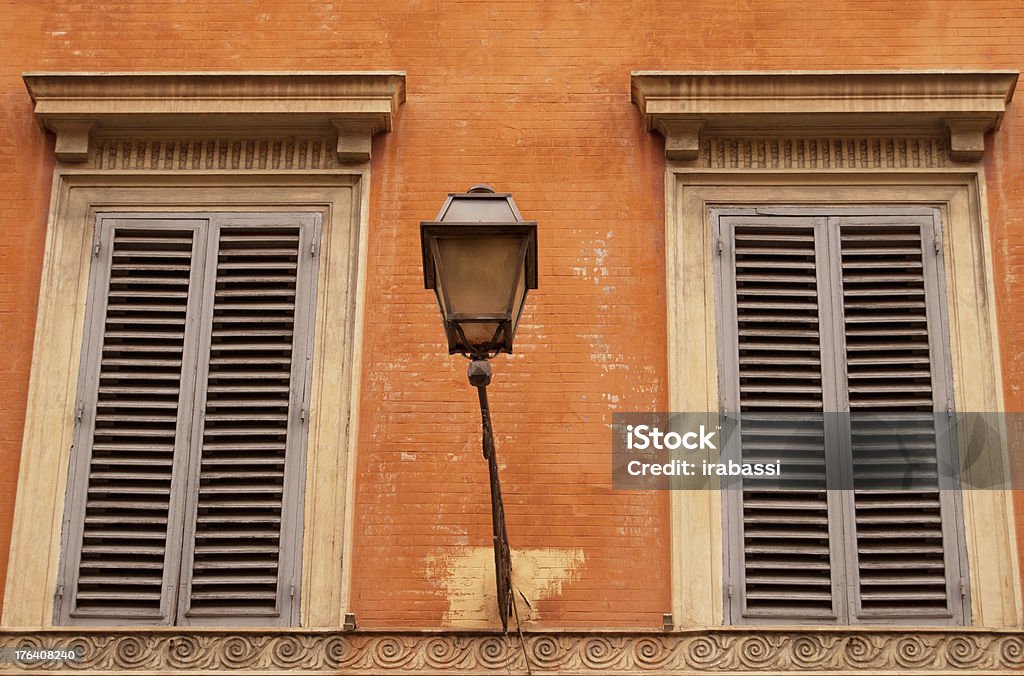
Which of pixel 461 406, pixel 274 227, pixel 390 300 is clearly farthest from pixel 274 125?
pixel 461 406

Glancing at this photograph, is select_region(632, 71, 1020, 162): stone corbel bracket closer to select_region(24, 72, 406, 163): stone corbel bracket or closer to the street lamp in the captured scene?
select_region(24, 72, 406, 163): stone corbel bracket

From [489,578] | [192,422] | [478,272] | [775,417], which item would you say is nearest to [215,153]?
[192,422]

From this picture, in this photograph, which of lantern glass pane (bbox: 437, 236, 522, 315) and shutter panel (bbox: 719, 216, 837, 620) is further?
shutter panel (bbox: 719, 216, 837, 620)

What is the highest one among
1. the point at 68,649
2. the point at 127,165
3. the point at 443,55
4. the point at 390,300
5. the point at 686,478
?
the point at 443,55

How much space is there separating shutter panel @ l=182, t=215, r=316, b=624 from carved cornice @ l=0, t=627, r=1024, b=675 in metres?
0.27

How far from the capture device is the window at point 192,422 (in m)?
9.12

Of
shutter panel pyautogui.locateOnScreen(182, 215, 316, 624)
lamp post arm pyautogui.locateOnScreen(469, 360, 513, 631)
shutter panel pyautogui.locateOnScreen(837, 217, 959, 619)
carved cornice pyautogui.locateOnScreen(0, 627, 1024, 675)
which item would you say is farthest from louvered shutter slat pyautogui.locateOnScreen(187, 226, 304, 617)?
shutter panel pyautogui.locateOnScreen(837, 217, 959, 619)

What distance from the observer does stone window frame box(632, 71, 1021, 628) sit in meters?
9.58

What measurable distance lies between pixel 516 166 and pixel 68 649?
3.53 metres

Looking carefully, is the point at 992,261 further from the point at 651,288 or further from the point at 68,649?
the point at 68,649

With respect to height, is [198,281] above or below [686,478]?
above

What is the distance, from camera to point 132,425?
948 centimetres

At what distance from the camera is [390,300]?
963 centimetres

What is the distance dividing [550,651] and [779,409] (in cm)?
182
